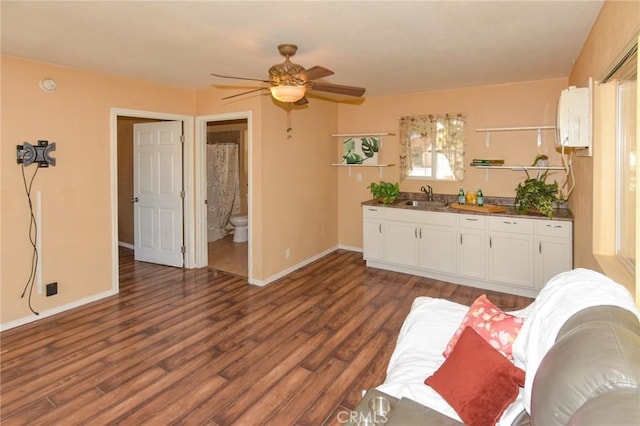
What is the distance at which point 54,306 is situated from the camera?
3.60 meters

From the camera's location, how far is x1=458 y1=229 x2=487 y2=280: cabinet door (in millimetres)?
4238

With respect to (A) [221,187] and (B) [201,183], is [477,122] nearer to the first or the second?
(B) [201,183]

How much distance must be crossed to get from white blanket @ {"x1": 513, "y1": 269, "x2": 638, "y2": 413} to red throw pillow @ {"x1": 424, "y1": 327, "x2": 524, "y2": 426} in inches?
3.1

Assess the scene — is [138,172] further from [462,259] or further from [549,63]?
[549,63]

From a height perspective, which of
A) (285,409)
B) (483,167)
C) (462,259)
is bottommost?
(285,409)

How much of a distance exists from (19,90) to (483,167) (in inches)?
199

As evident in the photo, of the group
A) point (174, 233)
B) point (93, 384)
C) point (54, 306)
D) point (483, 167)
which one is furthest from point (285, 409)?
point (483, 167)

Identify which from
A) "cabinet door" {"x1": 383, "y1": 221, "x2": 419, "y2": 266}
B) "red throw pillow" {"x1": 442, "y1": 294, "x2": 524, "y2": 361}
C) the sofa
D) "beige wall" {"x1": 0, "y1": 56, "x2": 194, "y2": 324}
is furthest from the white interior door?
"red throw pillow" {"x1": 442, "y1": 294, "x2": 524, "y2": 361}

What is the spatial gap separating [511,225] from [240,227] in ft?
14.6

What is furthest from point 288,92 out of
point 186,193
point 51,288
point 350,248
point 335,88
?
point 350,248

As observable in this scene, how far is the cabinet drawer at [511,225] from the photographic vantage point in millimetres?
3931

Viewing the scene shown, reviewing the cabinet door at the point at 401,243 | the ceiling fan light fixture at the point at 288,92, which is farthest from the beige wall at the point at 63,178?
the cabinet door at the point at 401,243

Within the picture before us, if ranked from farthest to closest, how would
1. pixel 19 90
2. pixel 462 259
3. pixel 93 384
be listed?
pixel 462 259, pixel 19 90, pixel 93 384

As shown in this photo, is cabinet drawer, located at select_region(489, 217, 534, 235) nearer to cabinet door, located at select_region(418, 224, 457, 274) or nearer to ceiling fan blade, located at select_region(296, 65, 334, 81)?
cabinet door, located at select_region(418, 224, 457, 274)
